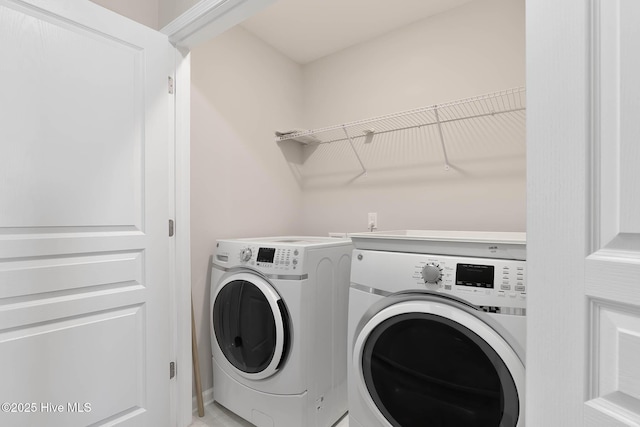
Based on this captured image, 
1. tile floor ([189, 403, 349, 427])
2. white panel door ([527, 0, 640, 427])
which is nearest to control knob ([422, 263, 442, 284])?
white panel door ([527, 0, 640, 427])

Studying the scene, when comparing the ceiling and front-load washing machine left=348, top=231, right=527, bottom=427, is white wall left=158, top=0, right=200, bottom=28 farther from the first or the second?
front-load washing machine left=348, top=231, right=527, bottom=427

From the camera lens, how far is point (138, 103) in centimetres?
142

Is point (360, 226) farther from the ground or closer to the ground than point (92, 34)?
closer to the ground

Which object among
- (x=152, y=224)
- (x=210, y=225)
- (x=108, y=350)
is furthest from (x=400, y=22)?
(x=108, y=350)

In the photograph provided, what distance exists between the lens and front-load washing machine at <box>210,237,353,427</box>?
4.94 ft

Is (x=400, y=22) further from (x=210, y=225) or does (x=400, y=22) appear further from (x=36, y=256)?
(x=36, y=256)

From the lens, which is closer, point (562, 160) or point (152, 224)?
point (562, 160)

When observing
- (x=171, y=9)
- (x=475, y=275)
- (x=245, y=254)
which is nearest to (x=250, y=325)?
(x=245, y=254)

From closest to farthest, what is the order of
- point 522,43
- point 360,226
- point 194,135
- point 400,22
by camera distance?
point 522,43, point 194,135, point 400,22, point 360,226

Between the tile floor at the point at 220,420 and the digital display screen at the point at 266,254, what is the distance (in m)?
0.98

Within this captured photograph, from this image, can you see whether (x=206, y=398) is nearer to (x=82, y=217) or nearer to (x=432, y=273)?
(x=82, y=217)

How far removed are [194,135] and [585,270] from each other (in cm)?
197

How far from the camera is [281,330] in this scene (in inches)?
58.8

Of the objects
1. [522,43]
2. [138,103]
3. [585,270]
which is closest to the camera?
[585,270]
